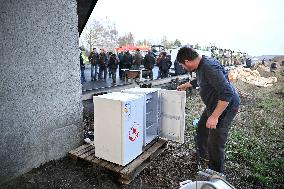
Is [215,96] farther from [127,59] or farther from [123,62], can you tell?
[123,62]

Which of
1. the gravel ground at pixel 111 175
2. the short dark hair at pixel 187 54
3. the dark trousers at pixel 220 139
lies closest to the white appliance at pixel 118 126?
the gravel ground at pixel 111 175

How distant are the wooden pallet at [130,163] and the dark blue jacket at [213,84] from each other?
1.37 m

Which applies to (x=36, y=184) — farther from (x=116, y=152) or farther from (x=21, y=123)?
(x=116, y=152)

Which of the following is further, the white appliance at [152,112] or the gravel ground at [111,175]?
the white appliance at [152,112]

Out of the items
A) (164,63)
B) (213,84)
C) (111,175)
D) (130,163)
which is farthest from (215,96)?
(164,63)

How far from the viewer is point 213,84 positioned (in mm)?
3398

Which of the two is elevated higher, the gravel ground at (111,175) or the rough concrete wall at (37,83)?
the rough concrete wall at (37,83)

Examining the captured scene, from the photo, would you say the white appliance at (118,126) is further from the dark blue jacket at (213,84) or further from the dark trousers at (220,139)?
the dark trousers at (220,139)

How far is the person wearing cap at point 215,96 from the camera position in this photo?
3.33 m

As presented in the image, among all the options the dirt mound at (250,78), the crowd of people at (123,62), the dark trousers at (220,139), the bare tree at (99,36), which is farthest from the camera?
the bare tree at (99,36)

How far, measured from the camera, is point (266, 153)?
5.34 meters

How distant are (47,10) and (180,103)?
2728mm

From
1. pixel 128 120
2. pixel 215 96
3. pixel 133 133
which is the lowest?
pixel 133 133

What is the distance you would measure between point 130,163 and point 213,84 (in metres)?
1.81
